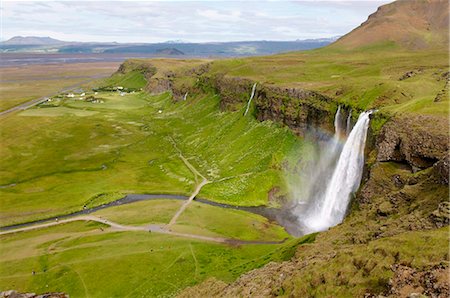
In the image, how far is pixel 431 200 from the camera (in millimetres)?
44594

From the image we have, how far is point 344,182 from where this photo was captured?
262 feet

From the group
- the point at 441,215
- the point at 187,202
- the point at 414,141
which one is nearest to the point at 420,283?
the point at 441,215

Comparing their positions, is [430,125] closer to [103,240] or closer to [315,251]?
[315,251]

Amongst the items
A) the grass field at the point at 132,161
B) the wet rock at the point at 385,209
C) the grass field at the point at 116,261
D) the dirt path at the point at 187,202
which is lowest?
the grass field at the point at 116,261

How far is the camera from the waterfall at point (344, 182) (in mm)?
77688

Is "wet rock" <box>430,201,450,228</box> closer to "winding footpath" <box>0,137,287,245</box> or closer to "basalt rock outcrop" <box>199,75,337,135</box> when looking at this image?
"winding footpath" <box>0,137,287,245</box>

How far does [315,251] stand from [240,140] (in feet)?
296

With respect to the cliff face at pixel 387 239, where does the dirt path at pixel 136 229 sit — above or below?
Result: below

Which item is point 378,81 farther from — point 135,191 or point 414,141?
point 135,191

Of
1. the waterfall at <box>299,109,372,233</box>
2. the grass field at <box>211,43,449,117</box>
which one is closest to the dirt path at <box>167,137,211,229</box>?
the waterfall at <box>299,109,372,233</box>

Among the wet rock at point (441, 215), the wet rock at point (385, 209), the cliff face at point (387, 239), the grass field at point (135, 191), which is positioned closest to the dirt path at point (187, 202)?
the grass field at point (135, 191)

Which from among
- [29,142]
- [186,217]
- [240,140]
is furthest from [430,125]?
[29,142]

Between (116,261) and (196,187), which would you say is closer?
(116,261)

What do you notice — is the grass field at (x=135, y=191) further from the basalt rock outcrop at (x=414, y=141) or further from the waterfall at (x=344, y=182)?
the basalt rock outcrop at (x=414, y=141)
